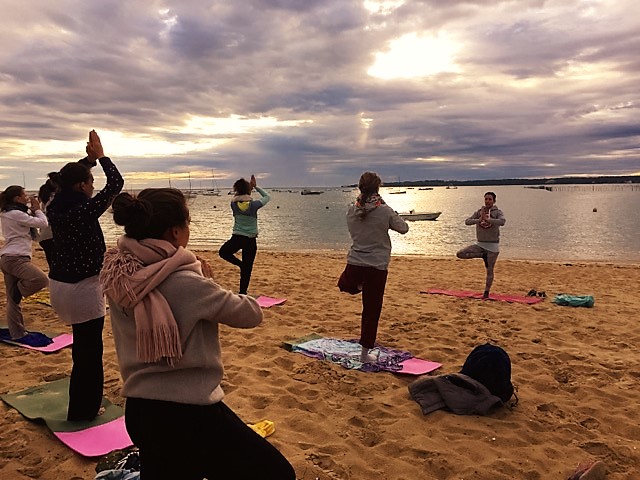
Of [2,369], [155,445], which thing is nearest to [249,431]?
[155,445]

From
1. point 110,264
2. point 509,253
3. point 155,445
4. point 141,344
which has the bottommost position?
point 509,253

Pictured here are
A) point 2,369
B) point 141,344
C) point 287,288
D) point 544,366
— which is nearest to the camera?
point 141,344

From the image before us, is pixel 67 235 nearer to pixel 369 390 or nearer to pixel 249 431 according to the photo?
pixel 249 431

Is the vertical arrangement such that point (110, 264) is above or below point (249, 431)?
above

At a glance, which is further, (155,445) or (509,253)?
(509,253)

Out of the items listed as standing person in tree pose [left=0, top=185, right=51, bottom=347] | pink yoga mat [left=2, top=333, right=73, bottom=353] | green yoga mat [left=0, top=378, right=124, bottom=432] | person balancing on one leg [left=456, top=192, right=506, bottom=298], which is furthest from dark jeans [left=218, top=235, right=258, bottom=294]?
person balancing on one leg [left=456, top=192, right=506, bottom=298]

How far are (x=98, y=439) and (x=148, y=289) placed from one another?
7.88 ft

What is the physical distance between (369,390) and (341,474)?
4.91 ft

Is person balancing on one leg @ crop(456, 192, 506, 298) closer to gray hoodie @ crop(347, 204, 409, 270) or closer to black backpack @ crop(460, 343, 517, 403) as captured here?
gray hoodie @ crop(347, 204, 409, 270)

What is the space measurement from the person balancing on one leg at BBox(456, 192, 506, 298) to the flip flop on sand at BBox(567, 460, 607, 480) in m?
5.89

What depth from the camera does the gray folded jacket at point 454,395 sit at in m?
4.32

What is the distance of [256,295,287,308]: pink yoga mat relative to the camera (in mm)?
8320

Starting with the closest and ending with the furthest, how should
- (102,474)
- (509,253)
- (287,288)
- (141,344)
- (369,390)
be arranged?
(141,344) < (102,474) < (369,390) < (287,288) < (509,253)

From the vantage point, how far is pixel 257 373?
5.14 meters
